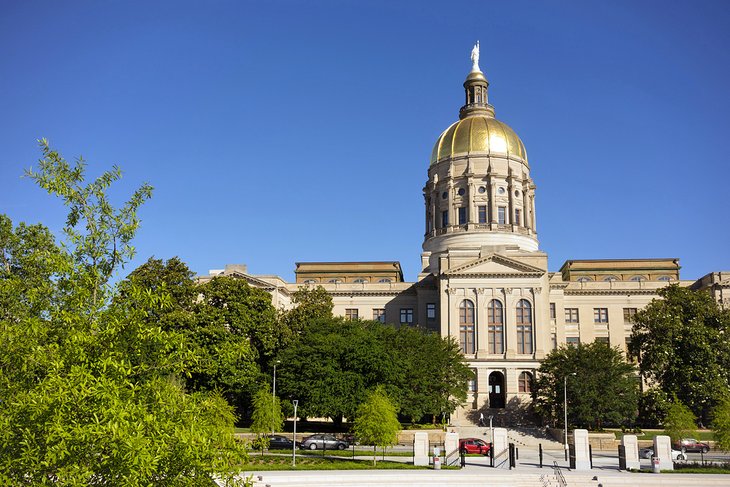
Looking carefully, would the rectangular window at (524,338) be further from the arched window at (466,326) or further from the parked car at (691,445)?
the parked car at (691,445)

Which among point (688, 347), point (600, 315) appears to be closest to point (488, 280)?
point (600, 315)

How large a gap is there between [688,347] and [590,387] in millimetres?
10556

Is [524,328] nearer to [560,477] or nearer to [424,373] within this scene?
[424,373]

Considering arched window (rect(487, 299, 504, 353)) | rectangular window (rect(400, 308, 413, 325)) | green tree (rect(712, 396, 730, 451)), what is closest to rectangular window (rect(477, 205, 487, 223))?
rectangular window (rect(400, 308, 413, 325))

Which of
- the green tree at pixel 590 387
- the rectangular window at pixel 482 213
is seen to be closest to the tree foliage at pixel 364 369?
the green tree at pixel 590 387

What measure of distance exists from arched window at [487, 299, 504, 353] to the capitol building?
11 cm

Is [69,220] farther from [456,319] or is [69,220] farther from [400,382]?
[456,319]

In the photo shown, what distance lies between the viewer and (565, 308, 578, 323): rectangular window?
291 feet

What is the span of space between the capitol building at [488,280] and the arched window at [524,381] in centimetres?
15

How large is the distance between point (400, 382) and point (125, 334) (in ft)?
147

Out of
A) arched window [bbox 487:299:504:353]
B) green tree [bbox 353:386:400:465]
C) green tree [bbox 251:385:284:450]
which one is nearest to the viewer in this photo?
green tree [bbox 353:386:400:465]

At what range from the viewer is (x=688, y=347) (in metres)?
65.5

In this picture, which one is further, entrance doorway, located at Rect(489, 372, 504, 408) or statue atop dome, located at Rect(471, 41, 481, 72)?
statue atop dome, located at Rect(471, 41, 481, 72)

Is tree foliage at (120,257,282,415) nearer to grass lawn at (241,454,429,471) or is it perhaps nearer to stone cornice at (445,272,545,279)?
grass lawn at (241,454,429,471)
